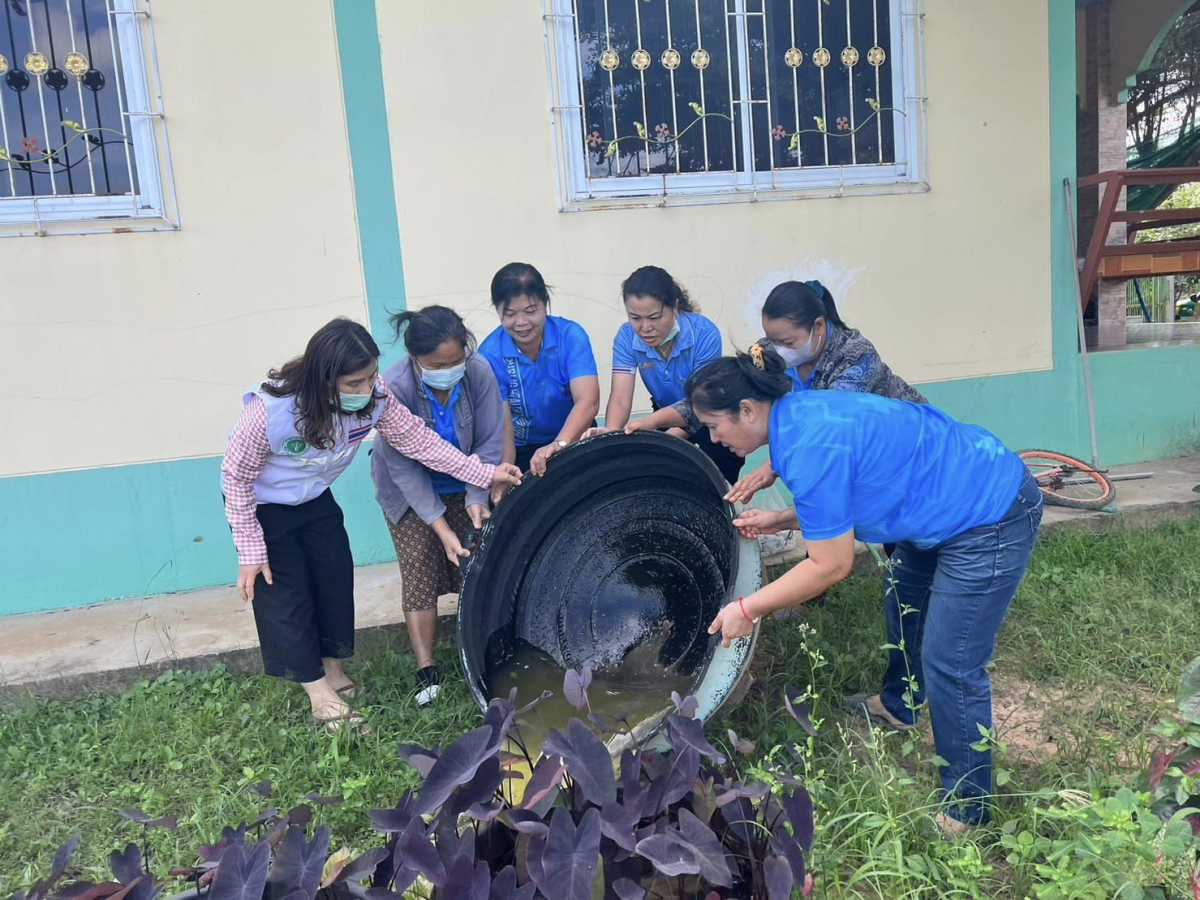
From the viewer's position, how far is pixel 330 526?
123 inches

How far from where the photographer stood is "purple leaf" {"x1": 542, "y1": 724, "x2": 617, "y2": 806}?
5.85 feet

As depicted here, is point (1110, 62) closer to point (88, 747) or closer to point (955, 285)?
point (955, 285)

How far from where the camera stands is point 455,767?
5.97 ft

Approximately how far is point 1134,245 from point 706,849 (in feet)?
18.6

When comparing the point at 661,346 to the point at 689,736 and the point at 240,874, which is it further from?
the point at 240,874

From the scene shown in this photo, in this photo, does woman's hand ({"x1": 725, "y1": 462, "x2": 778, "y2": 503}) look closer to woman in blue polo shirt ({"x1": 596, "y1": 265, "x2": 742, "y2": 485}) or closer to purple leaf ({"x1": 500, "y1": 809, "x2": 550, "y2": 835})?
woman in blue polo shirt ({"x1": 596, "y1": 265, "x2": 742, "y2": 485})

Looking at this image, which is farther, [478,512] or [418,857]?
[478,512]

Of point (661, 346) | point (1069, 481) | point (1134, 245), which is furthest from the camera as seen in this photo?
point (1134, 245)

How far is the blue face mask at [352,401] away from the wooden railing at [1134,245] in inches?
191

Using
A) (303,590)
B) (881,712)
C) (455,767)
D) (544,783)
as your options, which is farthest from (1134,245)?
(455,767)

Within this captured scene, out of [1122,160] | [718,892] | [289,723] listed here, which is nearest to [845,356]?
[718,892]

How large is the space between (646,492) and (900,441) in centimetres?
125

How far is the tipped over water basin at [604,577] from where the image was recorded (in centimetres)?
282

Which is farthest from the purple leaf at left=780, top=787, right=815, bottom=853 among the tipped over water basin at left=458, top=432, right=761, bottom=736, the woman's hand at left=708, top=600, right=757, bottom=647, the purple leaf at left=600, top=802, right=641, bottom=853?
the tipped over water basin at left=458, top=432, right=761, bottom=736
